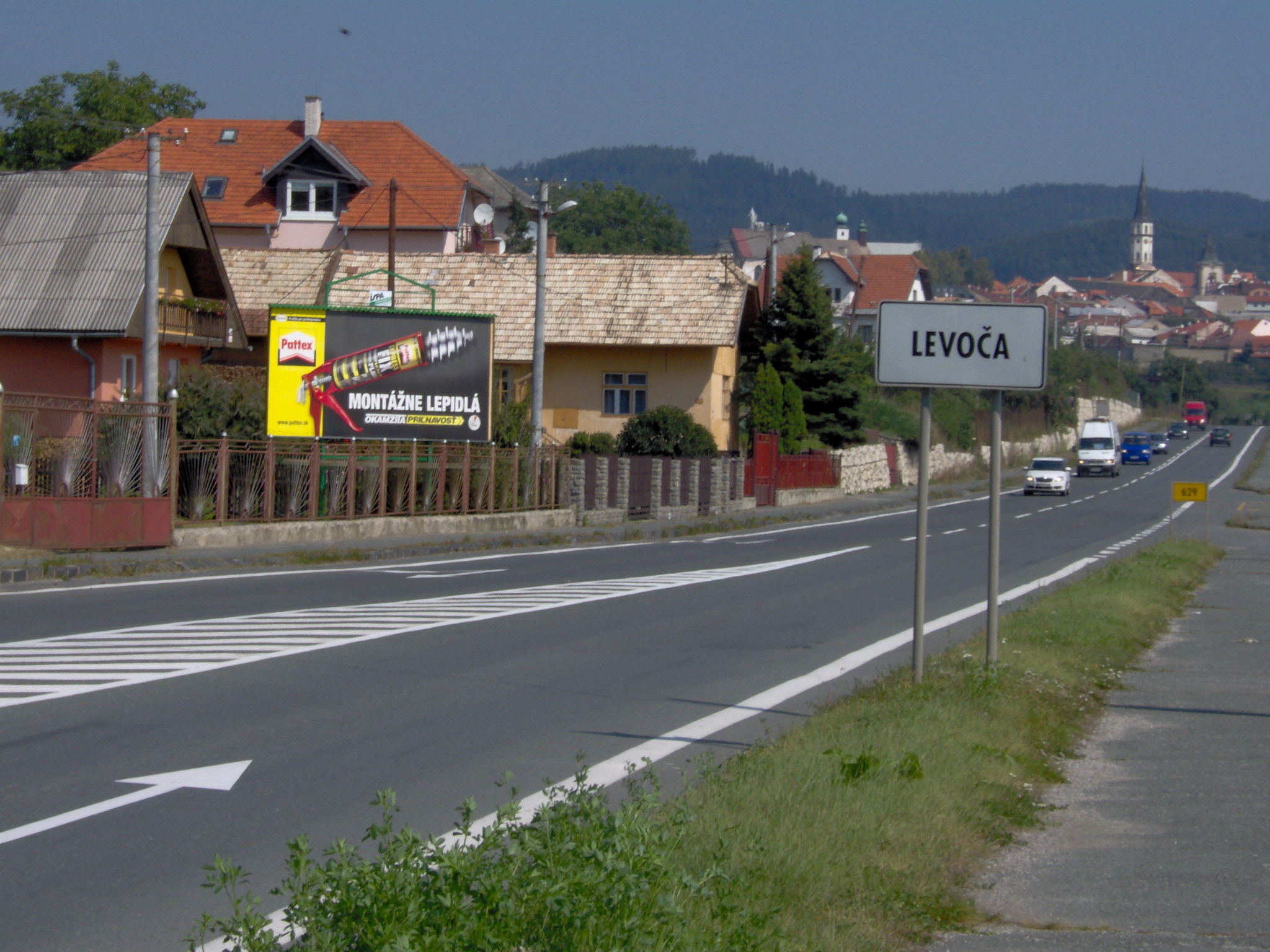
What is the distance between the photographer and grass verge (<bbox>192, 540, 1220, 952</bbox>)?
374 centimetres

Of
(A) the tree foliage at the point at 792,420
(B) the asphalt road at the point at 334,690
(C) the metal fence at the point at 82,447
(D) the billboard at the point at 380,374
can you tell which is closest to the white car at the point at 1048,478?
(A) the tree foliage at the point at 792,420

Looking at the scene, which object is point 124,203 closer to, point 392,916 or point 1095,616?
point 1095,616

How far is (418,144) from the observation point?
191 feet

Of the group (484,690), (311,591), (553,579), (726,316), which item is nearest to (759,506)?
(726,316)

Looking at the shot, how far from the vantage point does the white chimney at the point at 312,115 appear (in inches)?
2290

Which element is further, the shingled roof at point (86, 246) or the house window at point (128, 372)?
the house window at point (128, 372)

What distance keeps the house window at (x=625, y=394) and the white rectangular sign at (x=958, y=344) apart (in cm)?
3603

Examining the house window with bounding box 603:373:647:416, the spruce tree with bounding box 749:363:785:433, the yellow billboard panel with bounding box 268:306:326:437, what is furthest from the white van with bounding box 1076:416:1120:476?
the yellow billboard panel with bounding box 268:306:326:437

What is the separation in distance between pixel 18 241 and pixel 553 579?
74.9ft

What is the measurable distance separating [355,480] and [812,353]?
28.0 meters

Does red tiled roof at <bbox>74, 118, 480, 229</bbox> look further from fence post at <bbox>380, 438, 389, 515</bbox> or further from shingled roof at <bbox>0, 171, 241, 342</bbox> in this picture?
fence post at <bbox>380, 438, 389, 515</bbox>

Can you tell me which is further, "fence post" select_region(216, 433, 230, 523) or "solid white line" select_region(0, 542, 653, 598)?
"fence post" select_region(216, 433, 230, 523)

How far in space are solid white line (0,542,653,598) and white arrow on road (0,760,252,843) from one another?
9.10 metres

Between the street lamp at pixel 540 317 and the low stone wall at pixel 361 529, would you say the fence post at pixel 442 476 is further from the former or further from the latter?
the street lamp at pixel 540 317
